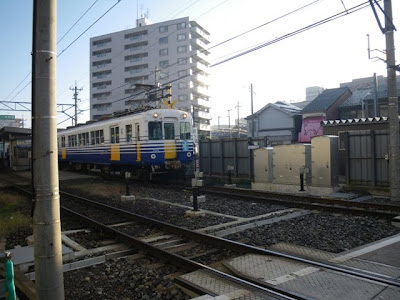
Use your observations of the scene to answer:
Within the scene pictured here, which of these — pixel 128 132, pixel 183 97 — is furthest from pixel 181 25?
pixel 128 132

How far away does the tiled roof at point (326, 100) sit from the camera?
1444 inches

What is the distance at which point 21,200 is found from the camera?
42.4 ft

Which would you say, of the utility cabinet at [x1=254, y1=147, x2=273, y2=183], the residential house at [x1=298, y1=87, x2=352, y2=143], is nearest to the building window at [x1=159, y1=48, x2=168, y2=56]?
the residential house at [x1=298, y1=87, x2=352, y2=143]

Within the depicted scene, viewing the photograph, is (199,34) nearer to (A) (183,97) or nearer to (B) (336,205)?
(A) (183,97)

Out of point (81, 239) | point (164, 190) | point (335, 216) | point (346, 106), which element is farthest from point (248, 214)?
point (346, 106)

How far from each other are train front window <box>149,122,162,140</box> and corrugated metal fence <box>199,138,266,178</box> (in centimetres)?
369

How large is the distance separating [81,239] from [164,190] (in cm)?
725

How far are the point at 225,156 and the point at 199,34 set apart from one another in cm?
5690

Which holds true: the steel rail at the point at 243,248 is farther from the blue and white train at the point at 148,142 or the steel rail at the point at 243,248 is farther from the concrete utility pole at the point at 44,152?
the blue and white train at the point at 148,142

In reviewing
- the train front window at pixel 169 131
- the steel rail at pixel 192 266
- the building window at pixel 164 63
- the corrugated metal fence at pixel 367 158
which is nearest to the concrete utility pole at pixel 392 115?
the corrugated metal fence at pixel 367 158

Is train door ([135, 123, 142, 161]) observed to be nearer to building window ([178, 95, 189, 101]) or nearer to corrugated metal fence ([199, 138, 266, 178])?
corrugated metal fence ([199, 138, 266, 178])

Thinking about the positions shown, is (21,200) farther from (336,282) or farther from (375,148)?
(375,148)

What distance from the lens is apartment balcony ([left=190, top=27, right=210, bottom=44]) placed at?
6806 cm

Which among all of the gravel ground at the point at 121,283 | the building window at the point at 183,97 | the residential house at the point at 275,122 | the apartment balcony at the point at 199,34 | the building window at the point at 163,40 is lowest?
the gravel ground at the point at 121,283
